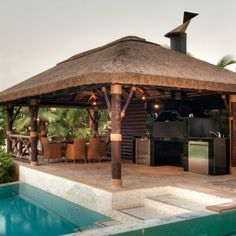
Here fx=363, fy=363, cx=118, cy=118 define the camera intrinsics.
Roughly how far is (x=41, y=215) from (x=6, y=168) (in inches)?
162

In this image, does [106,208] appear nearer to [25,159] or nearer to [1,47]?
[25,159]

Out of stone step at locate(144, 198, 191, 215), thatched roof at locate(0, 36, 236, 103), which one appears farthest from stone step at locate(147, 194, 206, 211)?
thatched roof at locate(0, 36, 236, 103)

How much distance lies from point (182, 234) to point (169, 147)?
19.6ft

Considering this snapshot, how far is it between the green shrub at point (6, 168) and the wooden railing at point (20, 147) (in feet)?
2.32

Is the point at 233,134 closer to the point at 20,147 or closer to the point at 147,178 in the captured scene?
the point at 147,178

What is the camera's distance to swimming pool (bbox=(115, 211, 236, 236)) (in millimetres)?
4492

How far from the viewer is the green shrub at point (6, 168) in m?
10.8

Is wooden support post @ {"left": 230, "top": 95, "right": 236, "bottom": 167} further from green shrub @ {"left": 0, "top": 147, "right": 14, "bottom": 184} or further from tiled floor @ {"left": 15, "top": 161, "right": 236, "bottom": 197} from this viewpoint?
green shrub @ {"left": 0, "top": 147, "right": 14, "bottom": 184}

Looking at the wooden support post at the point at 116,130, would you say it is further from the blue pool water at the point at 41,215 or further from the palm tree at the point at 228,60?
the palm tree at the point at 228,60

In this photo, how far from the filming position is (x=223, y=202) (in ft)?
18.7

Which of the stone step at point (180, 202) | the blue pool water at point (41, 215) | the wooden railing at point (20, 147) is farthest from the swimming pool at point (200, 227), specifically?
the wooden railing at point (20, 147)

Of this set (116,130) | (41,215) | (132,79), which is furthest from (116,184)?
(132,79)

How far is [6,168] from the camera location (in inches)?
433

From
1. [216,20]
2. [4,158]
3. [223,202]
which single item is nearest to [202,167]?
[223,202]
